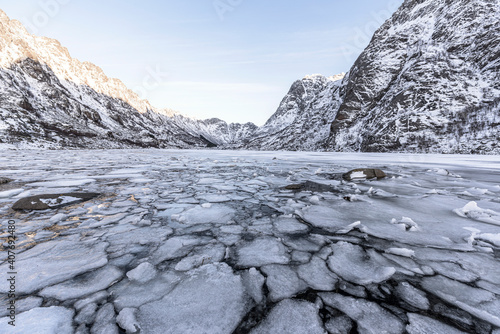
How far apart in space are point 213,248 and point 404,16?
302 feet

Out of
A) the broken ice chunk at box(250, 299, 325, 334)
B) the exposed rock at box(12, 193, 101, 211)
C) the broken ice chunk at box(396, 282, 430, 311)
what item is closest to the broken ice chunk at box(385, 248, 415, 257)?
the broken ice chunk at box(396, 282, 430, 311)

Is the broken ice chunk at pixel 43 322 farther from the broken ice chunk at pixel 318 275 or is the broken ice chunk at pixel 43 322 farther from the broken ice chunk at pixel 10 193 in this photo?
the broken ice chunk at pixel 10 193

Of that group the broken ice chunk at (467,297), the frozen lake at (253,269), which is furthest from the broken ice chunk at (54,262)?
the broken ice chunk at (467,297)

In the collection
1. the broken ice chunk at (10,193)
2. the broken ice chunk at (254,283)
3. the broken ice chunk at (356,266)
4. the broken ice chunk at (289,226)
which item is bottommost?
the broken ice chunk at (289,226)

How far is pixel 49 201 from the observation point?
3.67m

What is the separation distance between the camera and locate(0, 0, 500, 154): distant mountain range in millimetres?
36812

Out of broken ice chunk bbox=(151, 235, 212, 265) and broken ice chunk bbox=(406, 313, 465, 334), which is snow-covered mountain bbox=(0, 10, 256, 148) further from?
broken ice chunk bbox=(406, 313, 465, 334)

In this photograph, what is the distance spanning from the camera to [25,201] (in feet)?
11.5

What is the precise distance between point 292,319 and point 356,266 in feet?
3.10

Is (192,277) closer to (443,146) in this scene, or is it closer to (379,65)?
(443,146)

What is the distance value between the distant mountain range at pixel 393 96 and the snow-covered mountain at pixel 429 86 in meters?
0.16

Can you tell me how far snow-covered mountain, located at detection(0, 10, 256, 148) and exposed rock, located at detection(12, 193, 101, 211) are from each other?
7059 centimetres

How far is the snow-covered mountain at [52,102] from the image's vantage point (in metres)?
59.9

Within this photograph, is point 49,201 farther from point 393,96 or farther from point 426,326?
point 393,96
